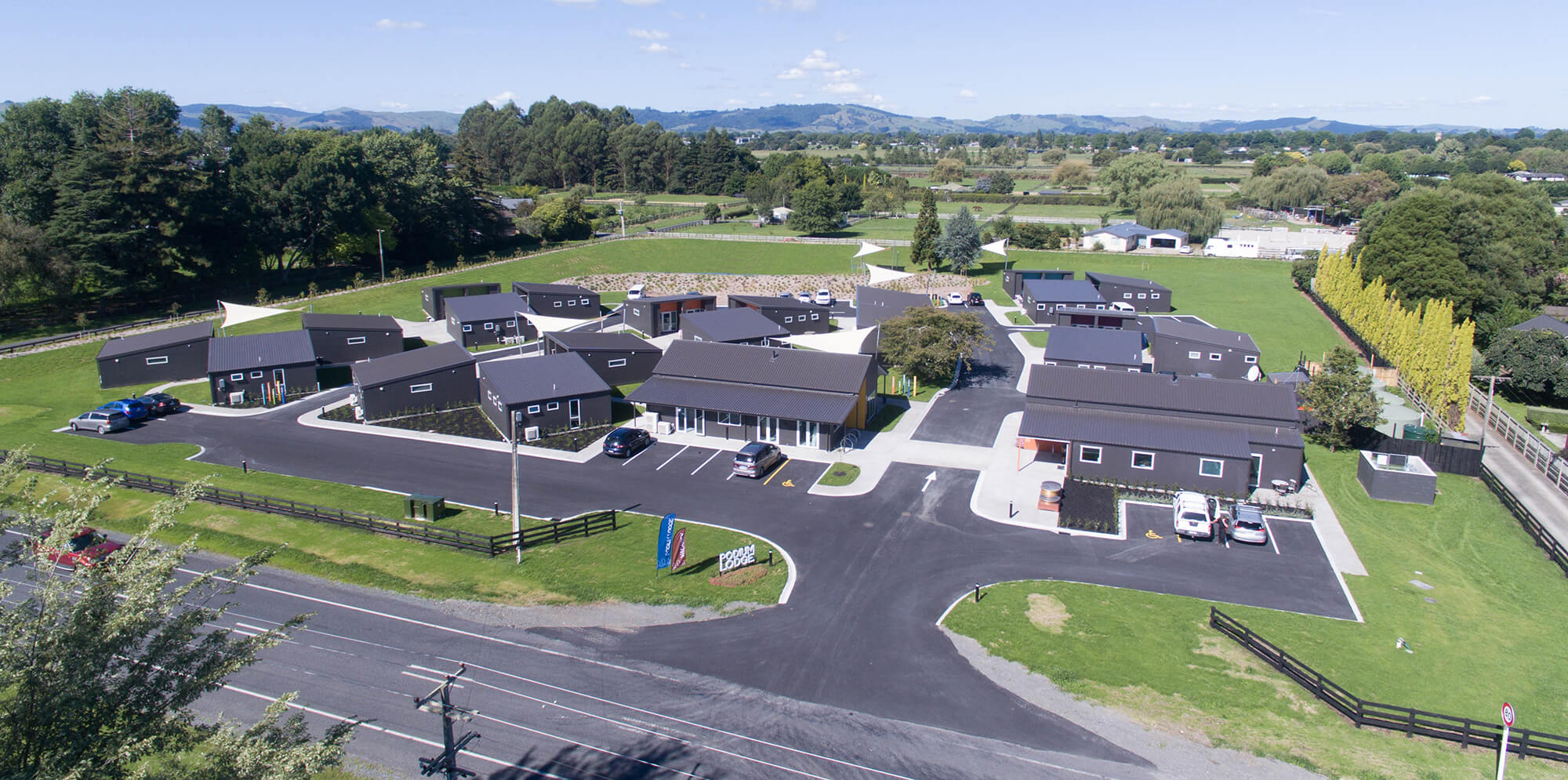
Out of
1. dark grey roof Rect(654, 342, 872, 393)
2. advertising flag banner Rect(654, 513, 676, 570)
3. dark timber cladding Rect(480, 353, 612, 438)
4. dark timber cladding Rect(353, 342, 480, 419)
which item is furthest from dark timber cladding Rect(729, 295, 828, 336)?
advertising flag banner Rect(654, 513, 676, 570)

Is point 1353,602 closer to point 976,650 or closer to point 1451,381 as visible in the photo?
point 976,650

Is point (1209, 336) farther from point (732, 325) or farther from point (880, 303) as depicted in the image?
point (732, 325)

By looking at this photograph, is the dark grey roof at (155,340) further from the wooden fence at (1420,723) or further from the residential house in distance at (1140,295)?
the residential house in distance at (1140,295)

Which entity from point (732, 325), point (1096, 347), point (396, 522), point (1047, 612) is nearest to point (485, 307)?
point (732, 325)

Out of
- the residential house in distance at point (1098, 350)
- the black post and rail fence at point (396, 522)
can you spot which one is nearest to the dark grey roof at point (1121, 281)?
the residential house in distance at point (1098, 350)

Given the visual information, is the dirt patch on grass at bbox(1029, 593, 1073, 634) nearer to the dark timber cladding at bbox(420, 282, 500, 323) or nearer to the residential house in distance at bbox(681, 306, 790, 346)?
the residential house in distance at bbox(681, 306, 790, 346)

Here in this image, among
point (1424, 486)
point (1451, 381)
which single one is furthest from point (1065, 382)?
point (1451, 381)
